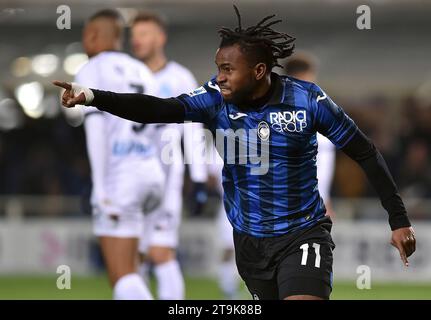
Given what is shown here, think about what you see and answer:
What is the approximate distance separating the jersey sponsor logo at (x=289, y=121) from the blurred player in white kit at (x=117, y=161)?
2.55 meters

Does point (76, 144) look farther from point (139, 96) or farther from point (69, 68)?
point (139, 96)

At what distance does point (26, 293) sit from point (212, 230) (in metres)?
3.48

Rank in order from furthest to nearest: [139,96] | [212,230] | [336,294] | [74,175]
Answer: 1. [74,175]
2. [212,230]
3. [336,294]
4. [139,96]

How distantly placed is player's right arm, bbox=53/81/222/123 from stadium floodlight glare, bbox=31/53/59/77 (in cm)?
1174

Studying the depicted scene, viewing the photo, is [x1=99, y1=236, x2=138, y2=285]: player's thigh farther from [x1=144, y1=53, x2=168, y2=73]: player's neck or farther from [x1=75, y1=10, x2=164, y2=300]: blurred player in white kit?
[x1=144, y1=53, x2=168, y2=73]: player's neck

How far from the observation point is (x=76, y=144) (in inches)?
701

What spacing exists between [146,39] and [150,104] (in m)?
4.52

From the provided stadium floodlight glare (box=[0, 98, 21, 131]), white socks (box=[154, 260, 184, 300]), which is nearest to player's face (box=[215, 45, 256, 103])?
white socks (box=[154, 260, 184, 300])

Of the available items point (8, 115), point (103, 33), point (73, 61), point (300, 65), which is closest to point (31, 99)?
point (8, 115)

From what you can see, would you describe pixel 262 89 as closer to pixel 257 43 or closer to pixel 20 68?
pixel 257 43

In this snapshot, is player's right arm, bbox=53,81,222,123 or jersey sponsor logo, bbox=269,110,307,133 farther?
jersey sponsor logo, bbox=269,110,307,133

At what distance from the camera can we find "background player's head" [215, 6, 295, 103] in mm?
5762

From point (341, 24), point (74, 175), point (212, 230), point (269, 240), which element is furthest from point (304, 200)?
point (341, 24)

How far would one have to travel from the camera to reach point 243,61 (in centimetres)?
579
